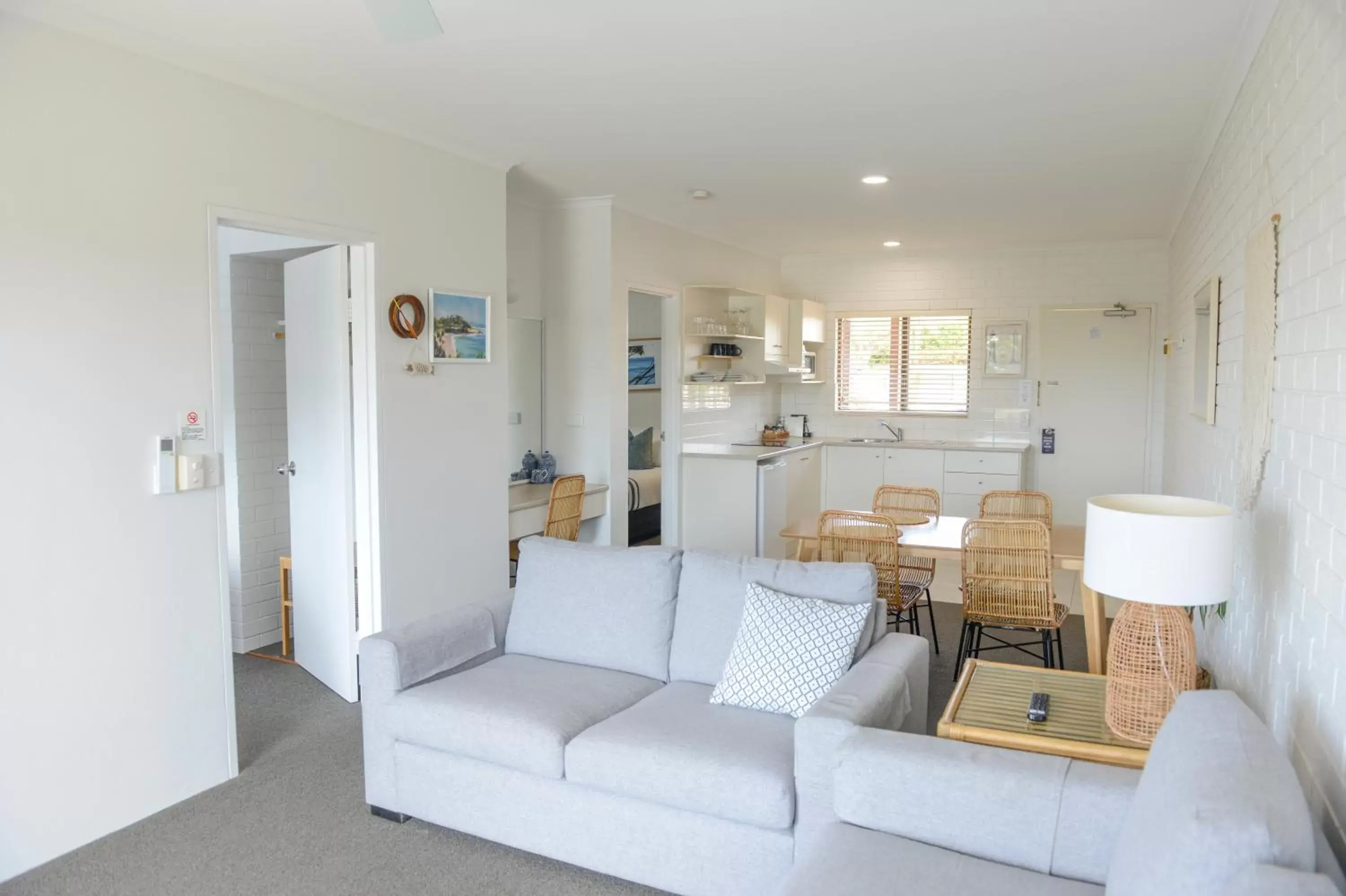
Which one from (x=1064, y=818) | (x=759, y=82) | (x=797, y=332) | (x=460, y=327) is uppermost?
(x=759, y=82)

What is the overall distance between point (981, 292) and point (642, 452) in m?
3.28

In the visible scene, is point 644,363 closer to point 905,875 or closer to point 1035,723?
point 1035,723

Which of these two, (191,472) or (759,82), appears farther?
(759,82)

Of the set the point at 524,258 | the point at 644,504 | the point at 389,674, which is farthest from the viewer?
the point at 644,504

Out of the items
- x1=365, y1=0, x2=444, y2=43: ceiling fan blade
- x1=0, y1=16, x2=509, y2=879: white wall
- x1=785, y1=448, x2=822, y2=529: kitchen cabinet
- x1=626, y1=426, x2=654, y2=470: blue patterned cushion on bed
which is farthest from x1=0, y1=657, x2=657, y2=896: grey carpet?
x1=785, y1=448, x2=822, y2=529: kitchen cabinet

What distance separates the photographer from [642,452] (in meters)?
7.53

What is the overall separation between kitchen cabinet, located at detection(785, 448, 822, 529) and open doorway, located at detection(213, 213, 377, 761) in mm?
3637

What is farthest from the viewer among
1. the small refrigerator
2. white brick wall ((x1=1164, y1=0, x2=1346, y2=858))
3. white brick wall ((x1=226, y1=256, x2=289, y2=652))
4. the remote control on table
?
the small refrigerator

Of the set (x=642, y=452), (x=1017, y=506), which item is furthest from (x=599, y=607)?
(x=642, y=452)

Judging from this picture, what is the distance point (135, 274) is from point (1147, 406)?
7.23 metres

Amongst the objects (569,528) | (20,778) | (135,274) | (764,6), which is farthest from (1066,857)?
(569,528)

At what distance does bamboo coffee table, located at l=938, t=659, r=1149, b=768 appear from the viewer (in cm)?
224

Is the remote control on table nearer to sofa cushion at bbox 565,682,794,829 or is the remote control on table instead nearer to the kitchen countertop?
sofa cushion at bbox 565,682,794,829

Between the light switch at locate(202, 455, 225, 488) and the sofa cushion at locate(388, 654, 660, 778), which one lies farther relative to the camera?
the light switch at locate(202, 455, 225, 488)
